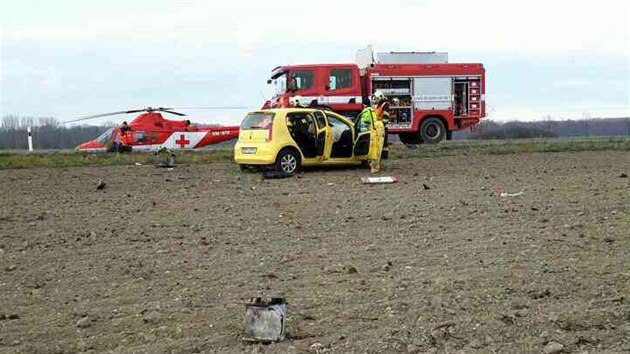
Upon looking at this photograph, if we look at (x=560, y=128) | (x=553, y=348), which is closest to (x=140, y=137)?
(x=553, y=348)

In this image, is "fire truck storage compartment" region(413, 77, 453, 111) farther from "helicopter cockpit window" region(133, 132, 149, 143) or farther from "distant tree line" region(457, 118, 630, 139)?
"distant tree line" region(457, 118, 630, 139)

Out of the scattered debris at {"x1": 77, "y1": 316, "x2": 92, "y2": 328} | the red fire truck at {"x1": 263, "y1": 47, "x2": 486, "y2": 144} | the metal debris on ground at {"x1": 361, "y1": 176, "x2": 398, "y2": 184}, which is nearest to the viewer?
the scattered debris at {"x1": 77, "y1": 316, "x2": 92, "y2": 328}

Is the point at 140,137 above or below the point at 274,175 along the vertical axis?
above

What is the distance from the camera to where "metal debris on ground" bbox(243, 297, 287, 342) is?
4863mm

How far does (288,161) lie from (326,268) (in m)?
8.88

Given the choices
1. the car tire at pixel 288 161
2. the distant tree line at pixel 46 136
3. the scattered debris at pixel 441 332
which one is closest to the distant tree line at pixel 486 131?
the distant tree line at pixel 46 136

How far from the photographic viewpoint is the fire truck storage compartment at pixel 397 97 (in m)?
24.3

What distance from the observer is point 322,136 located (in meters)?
15.9

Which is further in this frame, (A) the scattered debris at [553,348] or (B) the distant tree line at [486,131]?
(B) the distant tree line at [486,131]

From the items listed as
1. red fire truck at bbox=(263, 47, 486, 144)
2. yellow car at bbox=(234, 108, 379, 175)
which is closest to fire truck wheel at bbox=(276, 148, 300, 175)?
yellow car at bbox=(234, 108, 379, 175)

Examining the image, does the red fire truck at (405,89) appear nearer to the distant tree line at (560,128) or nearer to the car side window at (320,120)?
the car side window at (320,120)

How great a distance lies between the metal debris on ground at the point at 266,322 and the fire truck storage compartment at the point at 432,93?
20.3 meters

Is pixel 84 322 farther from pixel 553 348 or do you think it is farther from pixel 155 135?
pixel 155 135

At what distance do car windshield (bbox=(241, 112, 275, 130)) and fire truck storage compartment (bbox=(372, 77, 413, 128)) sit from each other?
878 centimetres
